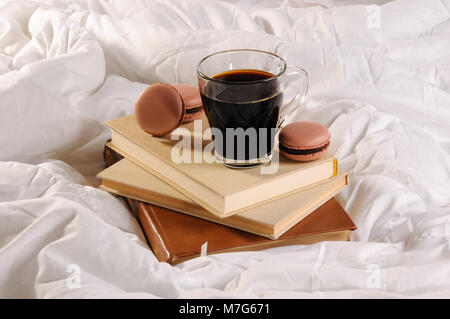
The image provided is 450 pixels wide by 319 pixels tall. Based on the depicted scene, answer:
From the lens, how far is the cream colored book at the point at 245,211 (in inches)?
22.6

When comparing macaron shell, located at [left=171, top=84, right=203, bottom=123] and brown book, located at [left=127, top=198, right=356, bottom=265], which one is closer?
brown book, located at [left=127, top=198, right=356, bottom=265]

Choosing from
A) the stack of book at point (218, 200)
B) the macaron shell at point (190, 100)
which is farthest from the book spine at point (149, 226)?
the macaron shell at point (190, 100)

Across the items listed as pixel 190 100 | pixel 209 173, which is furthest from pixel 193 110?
pixel 209 173

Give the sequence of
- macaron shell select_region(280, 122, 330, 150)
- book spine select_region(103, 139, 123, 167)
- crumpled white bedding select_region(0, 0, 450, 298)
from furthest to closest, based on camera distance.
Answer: book spine select_region(103, 139, 123, 167), macaron shell select_region(280, 122, 330, 150), crumpled white bedding select_region(0, 0, 450, 298)

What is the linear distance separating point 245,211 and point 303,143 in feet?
0.33

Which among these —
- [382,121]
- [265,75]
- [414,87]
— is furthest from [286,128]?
[414,87]

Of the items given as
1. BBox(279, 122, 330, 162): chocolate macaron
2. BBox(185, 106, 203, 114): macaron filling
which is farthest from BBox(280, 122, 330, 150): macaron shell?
BBox(185, 106, 203, 114): macaron filling

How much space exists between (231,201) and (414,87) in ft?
1.38

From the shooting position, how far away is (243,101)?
1.90 feet

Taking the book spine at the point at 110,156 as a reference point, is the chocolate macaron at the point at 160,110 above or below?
above

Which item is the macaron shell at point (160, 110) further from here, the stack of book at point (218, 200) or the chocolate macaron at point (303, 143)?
the chocolate macaron at point (303, 143)

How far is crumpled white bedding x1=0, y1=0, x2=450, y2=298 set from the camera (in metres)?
0.51

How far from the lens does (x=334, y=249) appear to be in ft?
1.87

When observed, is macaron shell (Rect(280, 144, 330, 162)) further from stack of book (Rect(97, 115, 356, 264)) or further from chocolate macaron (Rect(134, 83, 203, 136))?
chocolate macaron (Rect(134, 83, 203, 136))
